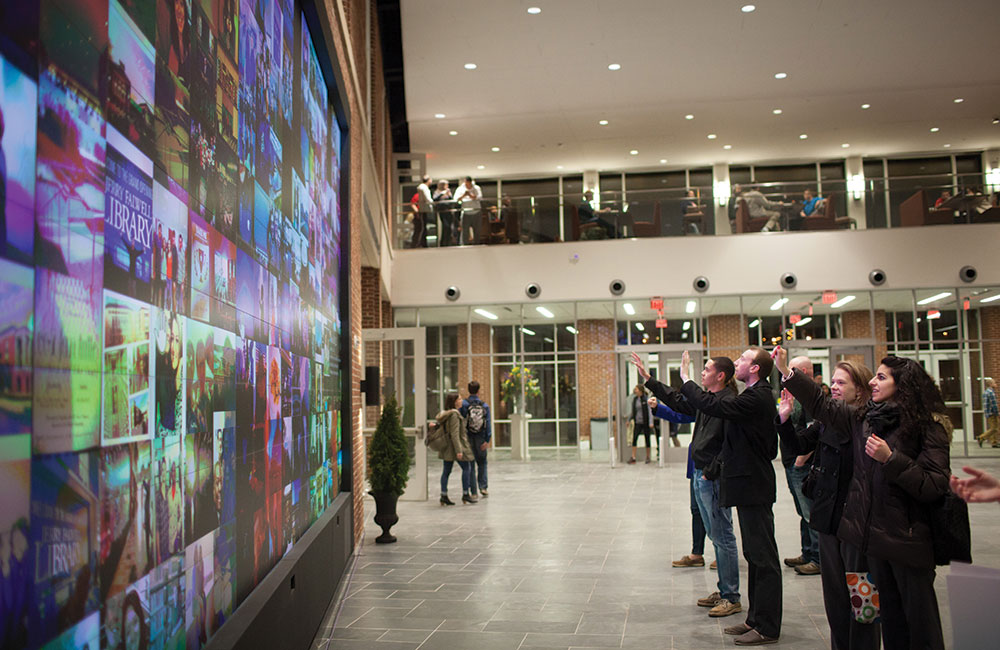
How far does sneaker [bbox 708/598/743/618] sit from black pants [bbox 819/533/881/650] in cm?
124

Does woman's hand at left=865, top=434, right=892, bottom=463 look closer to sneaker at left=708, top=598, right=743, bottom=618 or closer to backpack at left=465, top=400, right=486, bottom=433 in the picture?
sneaker at left=708, top=598, right=743, bottom=618

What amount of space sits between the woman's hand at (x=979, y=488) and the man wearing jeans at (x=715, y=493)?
2.25 meters

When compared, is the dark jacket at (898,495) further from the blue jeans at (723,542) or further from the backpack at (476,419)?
the backpack at (476,419)

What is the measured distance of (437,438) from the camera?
1180 cm

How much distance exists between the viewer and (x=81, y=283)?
189 centimetres

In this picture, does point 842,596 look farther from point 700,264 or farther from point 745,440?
point 700,264

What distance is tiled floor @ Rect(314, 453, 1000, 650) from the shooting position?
5.21 meters

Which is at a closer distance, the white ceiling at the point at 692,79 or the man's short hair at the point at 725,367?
the man's short hair at the point at 725,367

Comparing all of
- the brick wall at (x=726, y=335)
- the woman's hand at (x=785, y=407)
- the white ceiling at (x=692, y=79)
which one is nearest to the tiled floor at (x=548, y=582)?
the woman's hand at (x=785, y=407)

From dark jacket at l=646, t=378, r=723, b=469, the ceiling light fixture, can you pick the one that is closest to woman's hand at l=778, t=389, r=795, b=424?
dark jacket at l=646, t=378, r=723, b=469

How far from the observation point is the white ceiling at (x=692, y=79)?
537 inches

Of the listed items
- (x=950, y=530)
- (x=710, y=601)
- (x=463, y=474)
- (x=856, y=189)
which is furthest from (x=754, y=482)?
(x=856, y=189)

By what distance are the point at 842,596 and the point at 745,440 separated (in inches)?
45.7

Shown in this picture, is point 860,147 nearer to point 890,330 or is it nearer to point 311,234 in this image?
point 890,330
